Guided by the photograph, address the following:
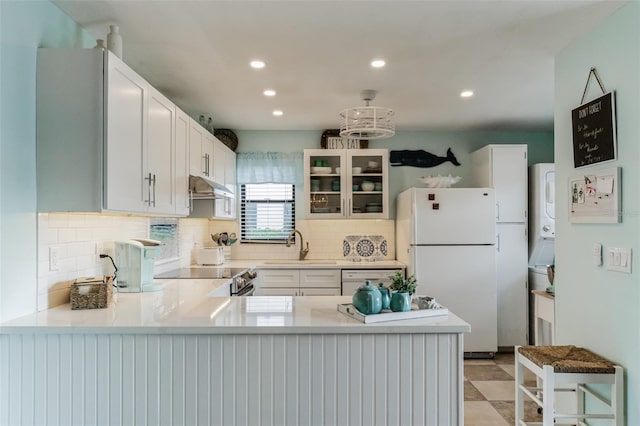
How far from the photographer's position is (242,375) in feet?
6.31

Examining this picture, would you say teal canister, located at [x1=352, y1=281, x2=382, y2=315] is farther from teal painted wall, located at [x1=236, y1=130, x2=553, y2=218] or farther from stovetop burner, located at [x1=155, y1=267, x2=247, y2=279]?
teal painted wall, located at [x1=236, y1=130, x2=553, y2=218]

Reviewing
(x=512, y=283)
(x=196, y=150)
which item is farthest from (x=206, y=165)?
(x=512, y=283)

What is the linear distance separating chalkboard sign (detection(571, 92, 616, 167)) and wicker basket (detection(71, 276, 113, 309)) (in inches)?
107

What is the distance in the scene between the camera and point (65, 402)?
190cm

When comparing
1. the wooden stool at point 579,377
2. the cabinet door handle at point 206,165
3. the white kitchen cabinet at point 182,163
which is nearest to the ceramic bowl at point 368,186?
the cabinet door handle at point 206,165

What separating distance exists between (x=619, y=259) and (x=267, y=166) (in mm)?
3852

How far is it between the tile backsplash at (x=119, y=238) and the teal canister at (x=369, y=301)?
1.58 meters

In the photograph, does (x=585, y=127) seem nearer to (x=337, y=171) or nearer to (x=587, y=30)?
(x=587, y=30)

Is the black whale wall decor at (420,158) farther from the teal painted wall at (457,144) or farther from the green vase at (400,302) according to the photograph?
the green vase at (400,302)

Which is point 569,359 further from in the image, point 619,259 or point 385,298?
point 385,298

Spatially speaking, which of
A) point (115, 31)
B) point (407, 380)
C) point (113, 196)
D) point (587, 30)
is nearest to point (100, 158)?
point (113, 196)

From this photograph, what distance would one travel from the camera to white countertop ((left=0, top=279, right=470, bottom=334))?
1.89 m

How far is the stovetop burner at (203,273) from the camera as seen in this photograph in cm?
361

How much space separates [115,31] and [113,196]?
931 millimetres
